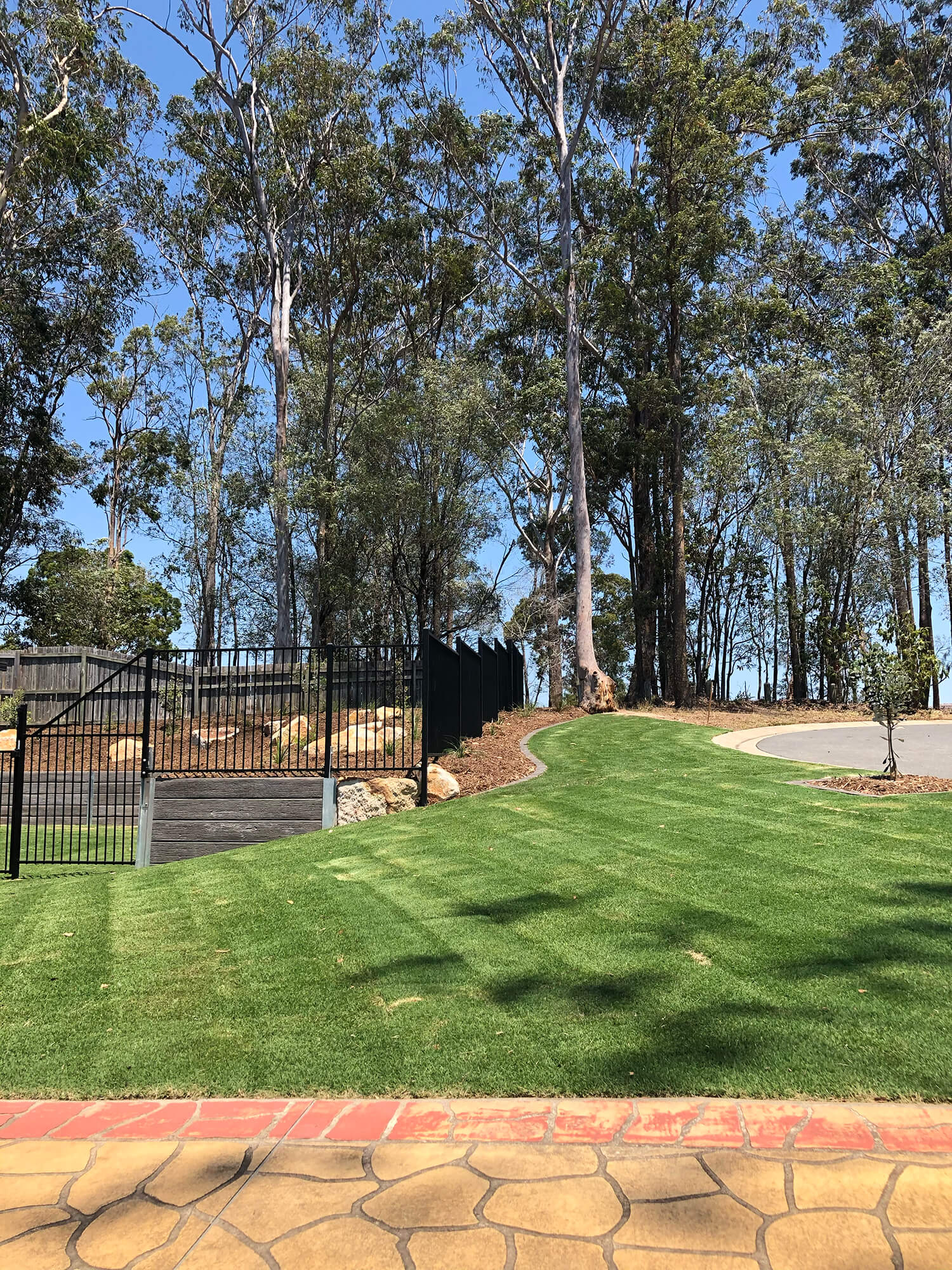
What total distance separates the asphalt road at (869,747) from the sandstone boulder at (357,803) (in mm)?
5427

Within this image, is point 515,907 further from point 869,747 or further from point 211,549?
point 211,549

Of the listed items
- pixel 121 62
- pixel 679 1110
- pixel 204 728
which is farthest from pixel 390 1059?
pixel 121 62

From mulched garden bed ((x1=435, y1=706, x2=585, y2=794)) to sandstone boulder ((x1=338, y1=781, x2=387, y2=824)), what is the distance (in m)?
1.06

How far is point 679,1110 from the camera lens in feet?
9.21

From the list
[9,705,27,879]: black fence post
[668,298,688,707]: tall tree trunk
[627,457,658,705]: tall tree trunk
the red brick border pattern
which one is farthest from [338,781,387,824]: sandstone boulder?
[627,457,658,705]: tall tree trunk

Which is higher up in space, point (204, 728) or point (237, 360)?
point (237, 360)

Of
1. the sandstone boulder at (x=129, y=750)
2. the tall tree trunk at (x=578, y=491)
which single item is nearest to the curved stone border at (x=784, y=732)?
the tall tree trunk at (x=578, y=491)

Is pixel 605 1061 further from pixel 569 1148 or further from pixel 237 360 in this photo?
pixel 237 360

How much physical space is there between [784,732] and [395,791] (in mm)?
8815

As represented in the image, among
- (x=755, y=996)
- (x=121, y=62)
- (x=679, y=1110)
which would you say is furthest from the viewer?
(x=121, y=62)

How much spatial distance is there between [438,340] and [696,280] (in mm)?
10070

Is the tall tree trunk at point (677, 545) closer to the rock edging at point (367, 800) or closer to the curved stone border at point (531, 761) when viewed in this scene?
the curved stone border at point (531, 761)

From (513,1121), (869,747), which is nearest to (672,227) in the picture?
(869,747)

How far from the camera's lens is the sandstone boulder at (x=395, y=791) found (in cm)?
955
